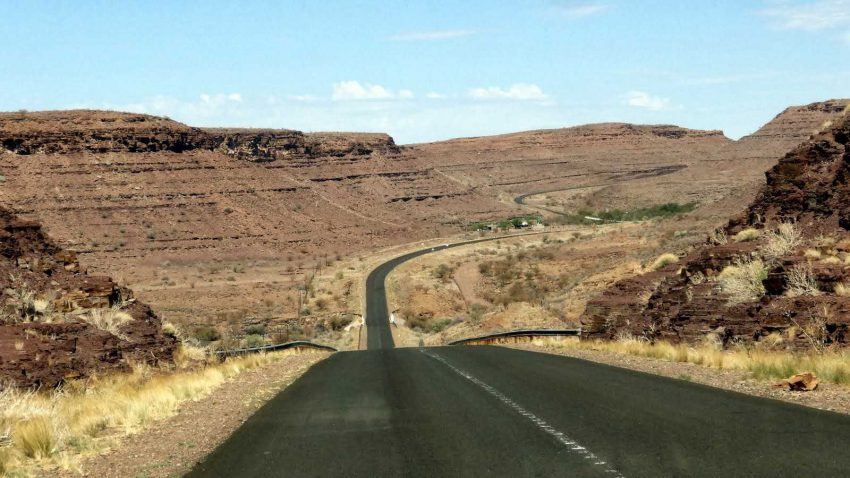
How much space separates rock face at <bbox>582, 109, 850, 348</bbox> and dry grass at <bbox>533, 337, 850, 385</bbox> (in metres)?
0.67

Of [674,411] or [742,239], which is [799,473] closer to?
[674,411]

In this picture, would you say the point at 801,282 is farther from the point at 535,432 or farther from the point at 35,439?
the point at 35,439

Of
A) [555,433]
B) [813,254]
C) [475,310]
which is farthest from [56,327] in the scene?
[475,310]

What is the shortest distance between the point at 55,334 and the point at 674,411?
12397 millimetres

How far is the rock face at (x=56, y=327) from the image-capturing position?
16.6 metres

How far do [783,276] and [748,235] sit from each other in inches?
185

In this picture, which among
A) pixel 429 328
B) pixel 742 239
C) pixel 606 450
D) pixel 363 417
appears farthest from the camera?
pixel 429 328

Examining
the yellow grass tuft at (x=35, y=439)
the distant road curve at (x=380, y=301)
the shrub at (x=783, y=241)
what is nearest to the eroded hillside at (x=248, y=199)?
the distant road curve at (x=380, y=301)

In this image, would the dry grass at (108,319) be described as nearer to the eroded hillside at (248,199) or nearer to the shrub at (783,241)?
the shrub at (783,241)

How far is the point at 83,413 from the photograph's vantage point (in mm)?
13742

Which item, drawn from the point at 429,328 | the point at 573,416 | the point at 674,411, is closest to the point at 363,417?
the point at 573,416

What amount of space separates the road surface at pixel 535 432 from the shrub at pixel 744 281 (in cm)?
576

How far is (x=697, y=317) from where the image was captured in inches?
908

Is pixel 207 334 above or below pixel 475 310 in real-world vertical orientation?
below
